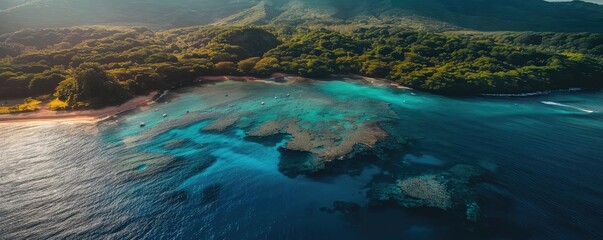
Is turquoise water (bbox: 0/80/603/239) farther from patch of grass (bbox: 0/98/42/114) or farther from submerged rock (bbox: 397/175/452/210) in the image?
patch of grass (bbox: 0/98/42/114)

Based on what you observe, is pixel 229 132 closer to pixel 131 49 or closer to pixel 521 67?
pixel 131 49

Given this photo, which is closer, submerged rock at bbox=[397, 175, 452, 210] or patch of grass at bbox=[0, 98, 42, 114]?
submerged rock at bbox=[397, 175, 452, 210]

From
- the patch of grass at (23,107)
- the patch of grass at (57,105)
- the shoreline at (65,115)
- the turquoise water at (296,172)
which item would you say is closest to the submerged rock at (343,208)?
the turquoise water at (296,172)

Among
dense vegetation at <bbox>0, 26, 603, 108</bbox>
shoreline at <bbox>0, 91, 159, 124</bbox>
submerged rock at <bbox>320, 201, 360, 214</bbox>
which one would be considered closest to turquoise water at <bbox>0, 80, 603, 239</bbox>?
submerged rock at <bbox>320, 201, 360, 214</bbox>

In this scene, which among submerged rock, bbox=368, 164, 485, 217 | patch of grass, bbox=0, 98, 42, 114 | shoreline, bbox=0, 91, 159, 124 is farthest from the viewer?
patch of grass, bbox=0, 98, 42, 114

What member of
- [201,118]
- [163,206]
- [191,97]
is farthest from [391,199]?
[191,97]

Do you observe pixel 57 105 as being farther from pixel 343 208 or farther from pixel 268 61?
pixel 343 208
